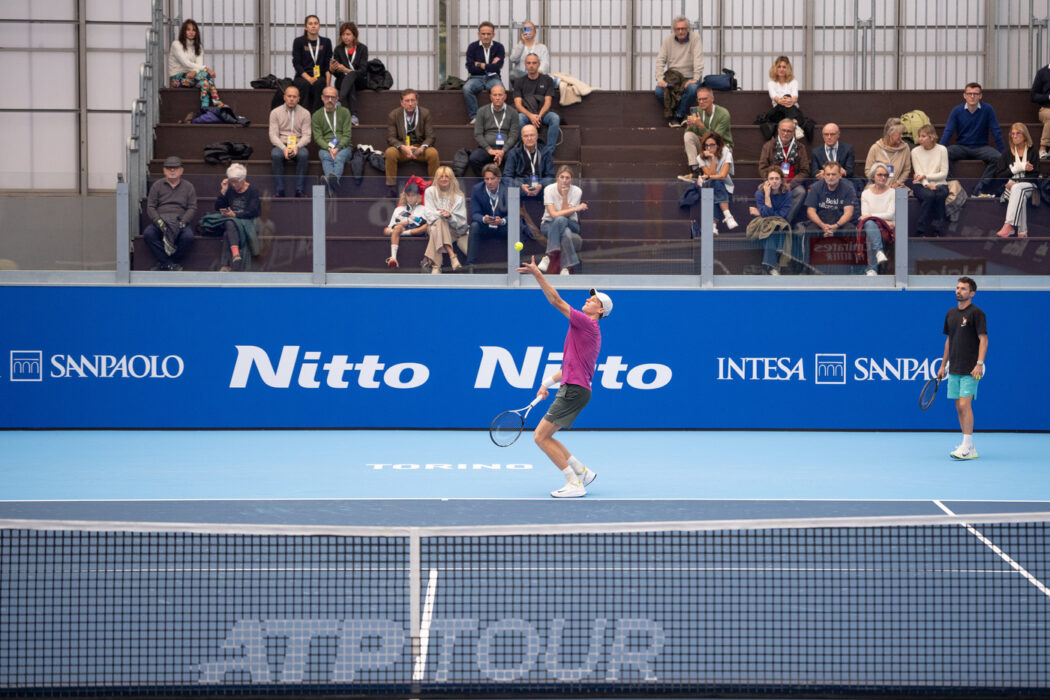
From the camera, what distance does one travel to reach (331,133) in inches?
664

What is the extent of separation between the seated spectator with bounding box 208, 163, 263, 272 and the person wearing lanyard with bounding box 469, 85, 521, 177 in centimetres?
325

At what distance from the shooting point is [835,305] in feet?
49.4

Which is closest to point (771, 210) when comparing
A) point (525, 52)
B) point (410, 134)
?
point (410, 134)

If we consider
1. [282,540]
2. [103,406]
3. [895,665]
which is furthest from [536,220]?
[895,665]

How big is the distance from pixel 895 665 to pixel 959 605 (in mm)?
1167

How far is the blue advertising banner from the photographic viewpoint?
15000 millimetres

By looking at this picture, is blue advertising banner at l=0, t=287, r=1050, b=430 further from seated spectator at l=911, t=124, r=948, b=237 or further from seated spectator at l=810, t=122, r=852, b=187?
seated spectator at l=810, t=122, r=852, b=187

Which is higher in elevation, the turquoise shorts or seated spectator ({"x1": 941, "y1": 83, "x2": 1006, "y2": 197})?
seated spectator ({"x1": 941, "y1": 83, "x2": 1006, "y2": 197})

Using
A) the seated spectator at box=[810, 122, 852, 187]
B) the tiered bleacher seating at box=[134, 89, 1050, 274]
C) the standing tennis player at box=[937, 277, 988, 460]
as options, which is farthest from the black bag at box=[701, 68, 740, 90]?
the standing tennis player at box=[937, 277, 988, 460]

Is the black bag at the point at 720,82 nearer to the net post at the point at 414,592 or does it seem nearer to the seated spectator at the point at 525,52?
the seated spectator at the point at 525,52

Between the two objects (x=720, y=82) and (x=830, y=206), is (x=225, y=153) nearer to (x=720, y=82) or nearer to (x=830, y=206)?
(x=720, y=82)

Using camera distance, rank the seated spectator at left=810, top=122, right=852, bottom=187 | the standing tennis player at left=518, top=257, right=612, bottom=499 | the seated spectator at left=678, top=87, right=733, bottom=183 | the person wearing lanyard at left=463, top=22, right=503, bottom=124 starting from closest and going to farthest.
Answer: the standing tennis player at left=518, top=257, right=612, bottom=499
the seated spectator at left=810, top=122, right=852, bottom=187
the seated spectator at left=678, top=87, right=733, bottom=183
the person wearing lanyard at left=463, top=22, right=503, bottom=124

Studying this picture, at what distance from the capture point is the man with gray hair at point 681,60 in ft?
61.1

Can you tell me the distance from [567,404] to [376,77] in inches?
411
